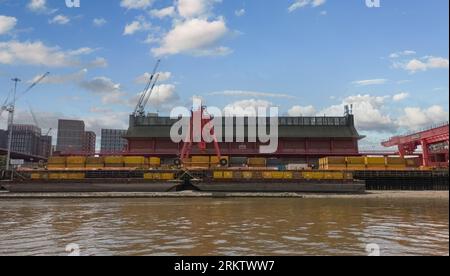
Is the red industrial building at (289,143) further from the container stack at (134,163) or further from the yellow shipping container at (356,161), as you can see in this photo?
the container stack at (134,163)

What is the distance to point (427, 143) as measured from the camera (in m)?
64.9

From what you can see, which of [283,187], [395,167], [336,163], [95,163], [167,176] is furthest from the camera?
[95,163]

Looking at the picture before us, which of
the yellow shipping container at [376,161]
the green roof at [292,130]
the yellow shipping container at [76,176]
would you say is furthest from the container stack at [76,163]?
the yellow shipping container at [376,161]

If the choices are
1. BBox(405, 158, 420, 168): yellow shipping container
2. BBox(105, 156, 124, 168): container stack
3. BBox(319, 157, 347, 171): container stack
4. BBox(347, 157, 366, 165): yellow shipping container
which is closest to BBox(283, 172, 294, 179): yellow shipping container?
BBox(319, 157, 347, 171): container stack

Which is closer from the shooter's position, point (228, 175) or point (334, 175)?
point (228, 175)

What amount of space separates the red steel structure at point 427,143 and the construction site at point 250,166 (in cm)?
18

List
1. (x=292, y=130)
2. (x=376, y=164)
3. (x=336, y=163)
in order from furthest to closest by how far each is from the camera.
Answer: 1. (x=292, y=130)
2. (x=336, y=163)
3. (x=376, y=164)

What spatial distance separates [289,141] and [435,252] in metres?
73.3

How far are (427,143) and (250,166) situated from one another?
34.3 metres

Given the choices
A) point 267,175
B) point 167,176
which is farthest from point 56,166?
point 267,175

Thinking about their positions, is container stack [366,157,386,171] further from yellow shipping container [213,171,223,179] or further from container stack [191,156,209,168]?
container stack [191,156,209,168]

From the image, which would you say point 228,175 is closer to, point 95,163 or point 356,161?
point 356,161

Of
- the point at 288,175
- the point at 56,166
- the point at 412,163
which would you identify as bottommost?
the point at 288,175
